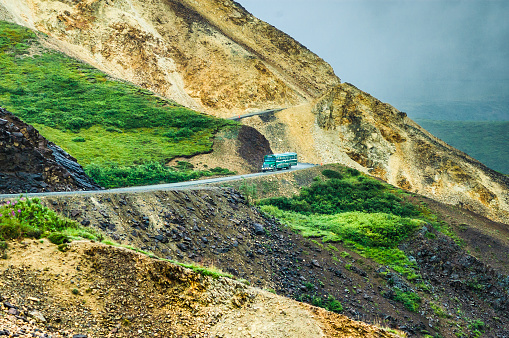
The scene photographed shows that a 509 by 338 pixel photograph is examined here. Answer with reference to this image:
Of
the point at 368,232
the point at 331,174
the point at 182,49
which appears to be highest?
the point at 182,49

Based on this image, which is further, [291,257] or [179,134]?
[179,134]

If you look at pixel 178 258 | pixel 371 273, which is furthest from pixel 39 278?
pixel 371 273

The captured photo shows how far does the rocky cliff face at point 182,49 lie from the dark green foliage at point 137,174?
3406cm

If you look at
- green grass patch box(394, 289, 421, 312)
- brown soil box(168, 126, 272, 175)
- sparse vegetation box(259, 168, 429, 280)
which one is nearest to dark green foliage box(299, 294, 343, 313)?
green grass patch box(394, 289, 421, 312)

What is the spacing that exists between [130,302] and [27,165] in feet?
41.2

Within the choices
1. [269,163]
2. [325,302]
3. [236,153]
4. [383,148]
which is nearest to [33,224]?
[325,302]

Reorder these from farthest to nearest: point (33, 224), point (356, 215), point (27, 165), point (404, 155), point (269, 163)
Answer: point (404, 155) → point (269, 163) → point (356, 215) → point (27, 165) → point (33, 224)

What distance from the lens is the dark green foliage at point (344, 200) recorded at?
31250mm

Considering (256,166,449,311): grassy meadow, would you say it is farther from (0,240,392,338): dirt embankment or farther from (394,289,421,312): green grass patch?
(0,240,392,338): dirt embankment

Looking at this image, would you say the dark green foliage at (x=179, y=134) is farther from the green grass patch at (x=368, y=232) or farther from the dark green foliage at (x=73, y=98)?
the green grass patch at (x=368, y=232)

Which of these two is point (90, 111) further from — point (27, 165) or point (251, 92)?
point (251, 92)

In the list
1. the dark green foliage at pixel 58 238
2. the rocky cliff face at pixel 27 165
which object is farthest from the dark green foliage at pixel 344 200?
the dark green foliage at pixel 58 238

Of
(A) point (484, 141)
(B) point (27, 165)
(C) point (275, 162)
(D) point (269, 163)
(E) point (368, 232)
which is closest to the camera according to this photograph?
(B) point (27, 165)

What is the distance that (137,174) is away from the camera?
2870cm
